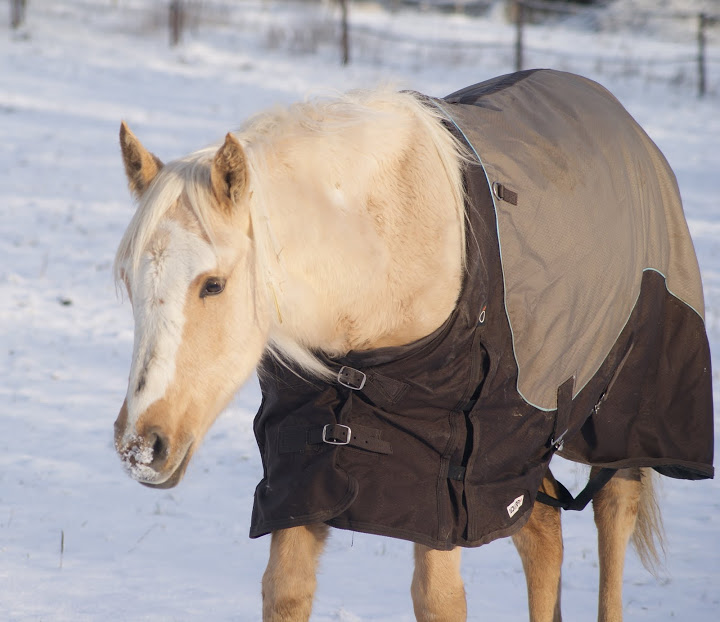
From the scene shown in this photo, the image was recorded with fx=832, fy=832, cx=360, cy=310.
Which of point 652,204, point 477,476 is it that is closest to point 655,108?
point 652,204

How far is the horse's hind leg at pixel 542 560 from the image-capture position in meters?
2.80

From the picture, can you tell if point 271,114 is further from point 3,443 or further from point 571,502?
point 3,443

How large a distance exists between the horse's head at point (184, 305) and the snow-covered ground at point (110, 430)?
1.80 feet

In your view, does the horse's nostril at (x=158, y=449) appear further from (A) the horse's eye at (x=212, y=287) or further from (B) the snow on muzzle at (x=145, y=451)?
(A) the horse's eye at (x=212, y=287)

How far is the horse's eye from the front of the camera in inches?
70.7

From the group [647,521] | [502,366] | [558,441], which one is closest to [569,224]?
[502,366]

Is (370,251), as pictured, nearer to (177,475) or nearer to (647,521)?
(177,475)

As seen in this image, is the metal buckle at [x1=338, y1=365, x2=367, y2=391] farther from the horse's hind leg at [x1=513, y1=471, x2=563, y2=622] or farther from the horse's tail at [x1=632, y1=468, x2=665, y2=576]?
the horse's tail at [x1=632, y1=468, x2=665, y2=576]

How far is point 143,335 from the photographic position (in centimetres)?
175

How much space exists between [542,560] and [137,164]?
1852 mm

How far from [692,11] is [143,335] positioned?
21.0 meters

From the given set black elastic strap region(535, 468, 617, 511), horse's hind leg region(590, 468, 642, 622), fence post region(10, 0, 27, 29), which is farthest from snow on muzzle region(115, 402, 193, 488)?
fence post region(10, 0, 27, 29)

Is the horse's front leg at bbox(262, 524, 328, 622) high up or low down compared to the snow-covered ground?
up

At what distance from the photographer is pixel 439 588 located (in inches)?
88.2
